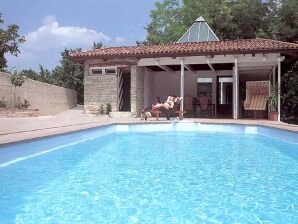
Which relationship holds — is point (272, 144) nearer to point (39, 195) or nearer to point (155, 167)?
point (155, 167)

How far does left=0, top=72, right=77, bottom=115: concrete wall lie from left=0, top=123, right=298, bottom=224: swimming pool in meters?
9.03

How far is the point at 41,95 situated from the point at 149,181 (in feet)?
52.9

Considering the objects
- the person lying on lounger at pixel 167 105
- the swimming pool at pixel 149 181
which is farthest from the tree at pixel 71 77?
the swimming pool at pixel 149 181

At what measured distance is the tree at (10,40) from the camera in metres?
21.4

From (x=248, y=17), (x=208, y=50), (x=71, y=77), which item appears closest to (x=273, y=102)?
(x=208, y=50)

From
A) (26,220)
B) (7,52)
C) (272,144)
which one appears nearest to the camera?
(26,220)

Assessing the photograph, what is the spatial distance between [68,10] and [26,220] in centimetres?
3913

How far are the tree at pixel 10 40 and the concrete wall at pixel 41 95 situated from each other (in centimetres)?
391

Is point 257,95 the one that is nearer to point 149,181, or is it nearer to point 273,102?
point 273,102

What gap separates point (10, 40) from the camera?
21.8 m

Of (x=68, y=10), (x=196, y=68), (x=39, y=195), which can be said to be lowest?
(x=39, y=195)

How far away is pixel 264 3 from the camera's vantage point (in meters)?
28.6

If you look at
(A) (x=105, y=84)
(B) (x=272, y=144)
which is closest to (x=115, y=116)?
(A) (x=105, y=84)

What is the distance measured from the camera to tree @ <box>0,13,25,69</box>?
70.1 ft
